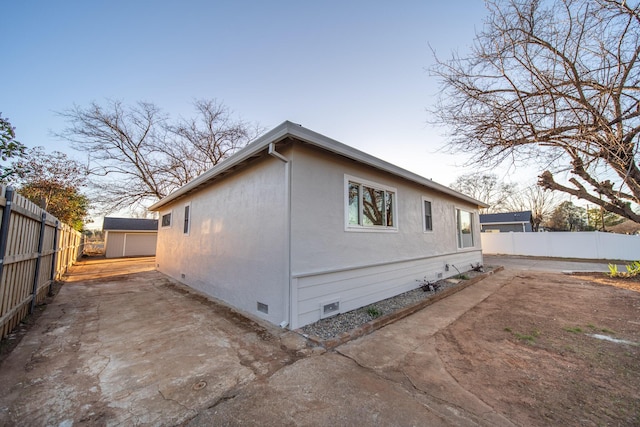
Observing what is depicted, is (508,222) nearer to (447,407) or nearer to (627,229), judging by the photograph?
(627,229)

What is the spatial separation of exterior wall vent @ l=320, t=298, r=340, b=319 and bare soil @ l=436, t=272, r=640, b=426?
1.62 meters

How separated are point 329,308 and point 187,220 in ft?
19.5

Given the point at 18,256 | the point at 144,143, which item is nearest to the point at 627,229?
the point at 18,256

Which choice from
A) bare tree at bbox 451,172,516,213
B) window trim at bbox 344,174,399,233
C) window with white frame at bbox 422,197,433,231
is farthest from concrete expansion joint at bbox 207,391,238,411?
bare tree at bbox 451,172,516,213

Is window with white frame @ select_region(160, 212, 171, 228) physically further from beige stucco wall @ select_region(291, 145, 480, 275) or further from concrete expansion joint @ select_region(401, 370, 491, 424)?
concrete expansion joint @ select_region(401, 370, 491, 424)

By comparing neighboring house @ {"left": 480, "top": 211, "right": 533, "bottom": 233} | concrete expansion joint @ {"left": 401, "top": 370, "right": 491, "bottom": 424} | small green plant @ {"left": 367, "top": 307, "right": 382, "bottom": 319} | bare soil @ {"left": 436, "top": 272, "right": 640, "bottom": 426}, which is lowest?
bare soil @ {"left": 436, "top": 272, "right": 640, "bottom": 426}

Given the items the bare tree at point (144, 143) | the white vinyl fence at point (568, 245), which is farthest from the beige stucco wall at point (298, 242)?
the white vinyl fence at point (568, 245)

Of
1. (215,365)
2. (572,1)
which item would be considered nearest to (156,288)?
(215,365)

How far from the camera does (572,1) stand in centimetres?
395

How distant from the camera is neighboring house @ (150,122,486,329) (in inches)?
151

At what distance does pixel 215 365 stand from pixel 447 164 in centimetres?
581

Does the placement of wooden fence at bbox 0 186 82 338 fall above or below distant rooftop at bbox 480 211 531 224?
below

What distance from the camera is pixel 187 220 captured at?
25.8 ft

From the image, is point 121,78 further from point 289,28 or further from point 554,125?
point 554,125
